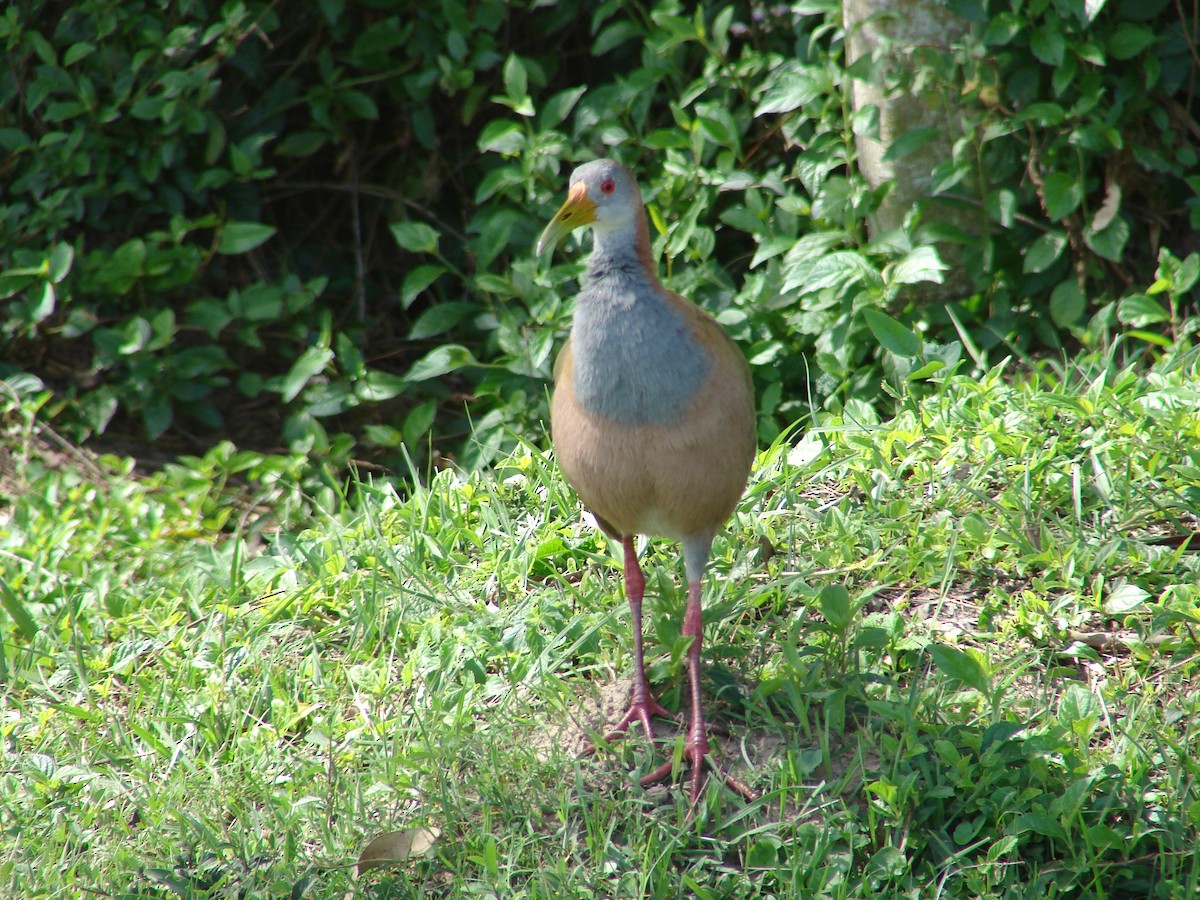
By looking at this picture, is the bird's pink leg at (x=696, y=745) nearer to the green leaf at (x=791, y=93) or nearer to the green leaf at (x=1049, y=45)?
the green leaf at (x=791, y=93)

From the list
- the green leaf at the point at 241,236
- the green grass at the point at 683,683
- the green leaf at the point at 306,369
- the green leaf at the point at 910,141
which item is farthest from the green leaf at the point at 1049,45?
the green leaf at the point at 241,236

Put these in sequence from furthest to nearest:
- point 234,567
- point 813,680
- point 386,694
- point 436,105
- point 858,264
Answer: point 436,105
point 858,264
point 234,567
point 386,694
point 813,680

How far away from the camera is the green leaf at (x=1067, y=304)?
420 cm

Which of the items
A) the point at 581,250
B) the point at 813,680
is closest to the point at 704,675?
the point at 813,680

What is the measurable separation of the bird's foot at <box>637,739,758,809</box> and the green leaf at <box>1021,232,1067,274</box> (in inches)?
93.7

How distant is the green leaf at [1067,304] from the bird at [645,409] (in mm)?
1914

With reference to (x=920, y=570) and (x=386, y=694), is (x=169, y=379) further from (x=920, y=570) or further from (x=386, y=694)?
(x=920, y=570)

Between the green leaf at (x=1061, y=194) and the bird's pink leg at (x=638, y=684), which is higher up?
the green leaf at (x=1061, y=194)

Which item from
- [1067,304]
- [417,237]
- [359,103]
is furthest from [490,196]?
[1067,304]

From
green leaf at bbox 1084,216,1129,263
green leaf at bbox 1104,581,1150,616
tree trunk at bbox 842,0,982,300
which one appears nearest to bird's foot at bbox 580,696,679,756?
green leaf at bbox 1104,581,1150,616

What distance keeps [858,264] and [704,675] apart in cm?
181

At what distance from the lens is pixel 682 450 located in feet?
8.61

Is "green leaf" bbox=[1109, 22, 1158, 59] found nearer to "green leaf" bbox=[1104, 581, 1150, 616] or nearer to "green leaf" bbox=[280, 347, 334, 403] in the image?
"green leaf" bbox=[1104, 581, 1150, 616]

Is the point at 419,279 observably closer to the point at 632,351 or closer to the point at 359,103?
the point at 359,103
